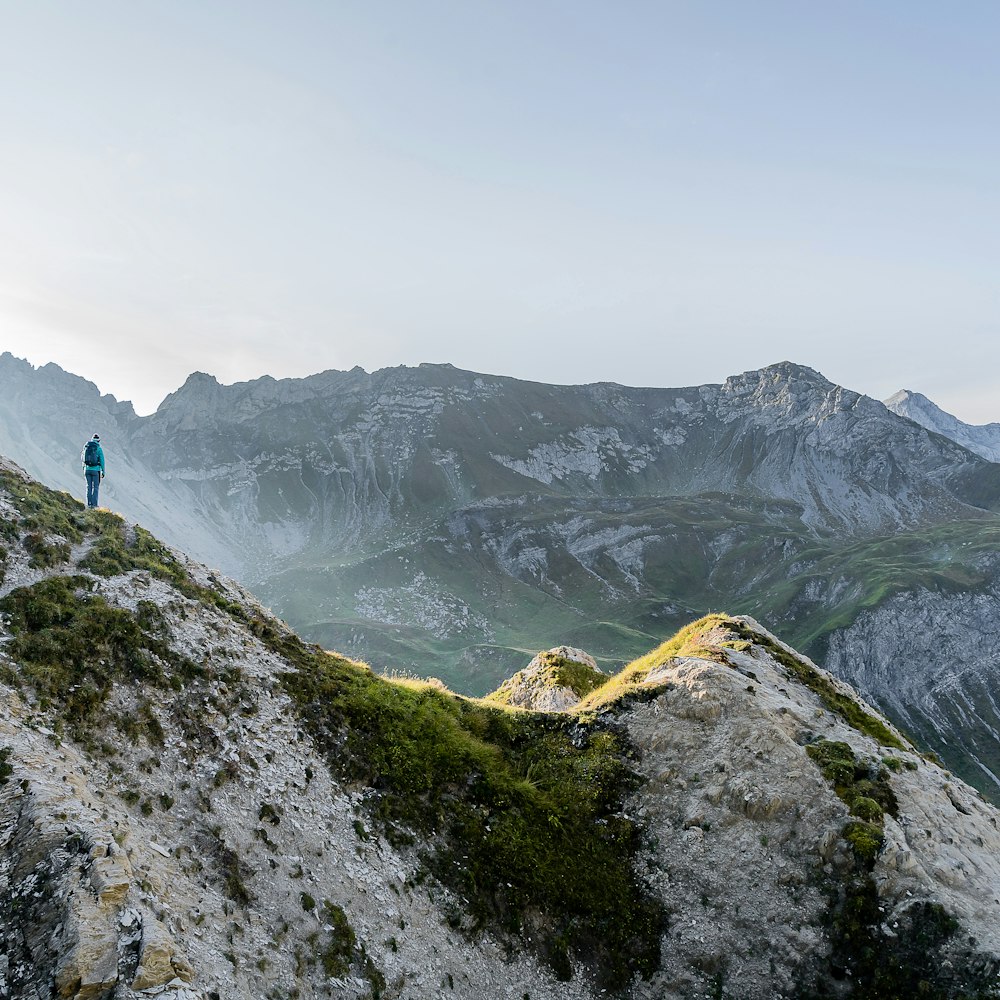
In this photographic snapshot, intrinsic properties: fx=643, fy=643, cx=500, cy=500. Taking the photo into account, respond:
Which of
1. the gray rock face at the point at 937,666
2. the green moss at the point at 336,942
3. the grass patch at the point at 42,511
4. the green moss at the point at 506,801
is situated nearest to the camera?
the green moss at the point at 336,942

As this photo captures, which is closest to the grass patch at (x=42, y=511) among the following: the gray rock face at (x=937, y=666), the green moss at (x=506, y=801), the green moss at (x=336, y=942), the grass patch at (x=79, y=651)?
the grass patch at (x=79, y=651)

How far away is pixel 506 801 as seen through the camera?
20547 millimetres

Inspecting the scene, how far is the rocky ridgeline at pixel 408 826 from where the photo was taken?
12.1 meters

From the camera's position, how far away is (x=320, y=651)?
25.7m

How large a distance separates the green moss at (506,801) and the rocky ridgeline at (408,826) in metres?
0.07

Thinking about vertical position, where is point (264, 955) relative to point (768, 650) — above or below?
below

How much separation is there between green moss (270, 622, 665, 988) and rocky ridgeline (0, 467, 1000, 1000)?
74 millimetres

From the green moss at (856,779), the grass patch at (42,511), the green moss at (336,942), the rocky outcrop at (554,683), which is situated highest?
the grass patch at (42,511)

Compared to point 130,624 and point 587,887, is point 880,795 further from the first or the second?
point 130,624

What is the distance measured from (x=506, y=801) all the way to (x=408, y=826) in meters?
3.37

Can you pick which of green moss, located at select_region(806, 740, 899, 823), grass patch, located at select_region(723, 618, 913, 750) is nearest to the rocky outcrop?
grass patch, located at select_region(723, 618, 913, 750)

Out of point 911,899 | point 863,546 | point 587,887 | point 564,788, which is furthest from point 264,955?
point 863,546

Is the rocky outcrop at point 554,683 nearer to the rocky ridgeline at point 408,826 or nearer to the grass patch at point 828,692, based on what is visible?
the rocky ridgeline at point 408,826

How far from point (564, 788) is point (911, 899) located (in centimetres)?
986
